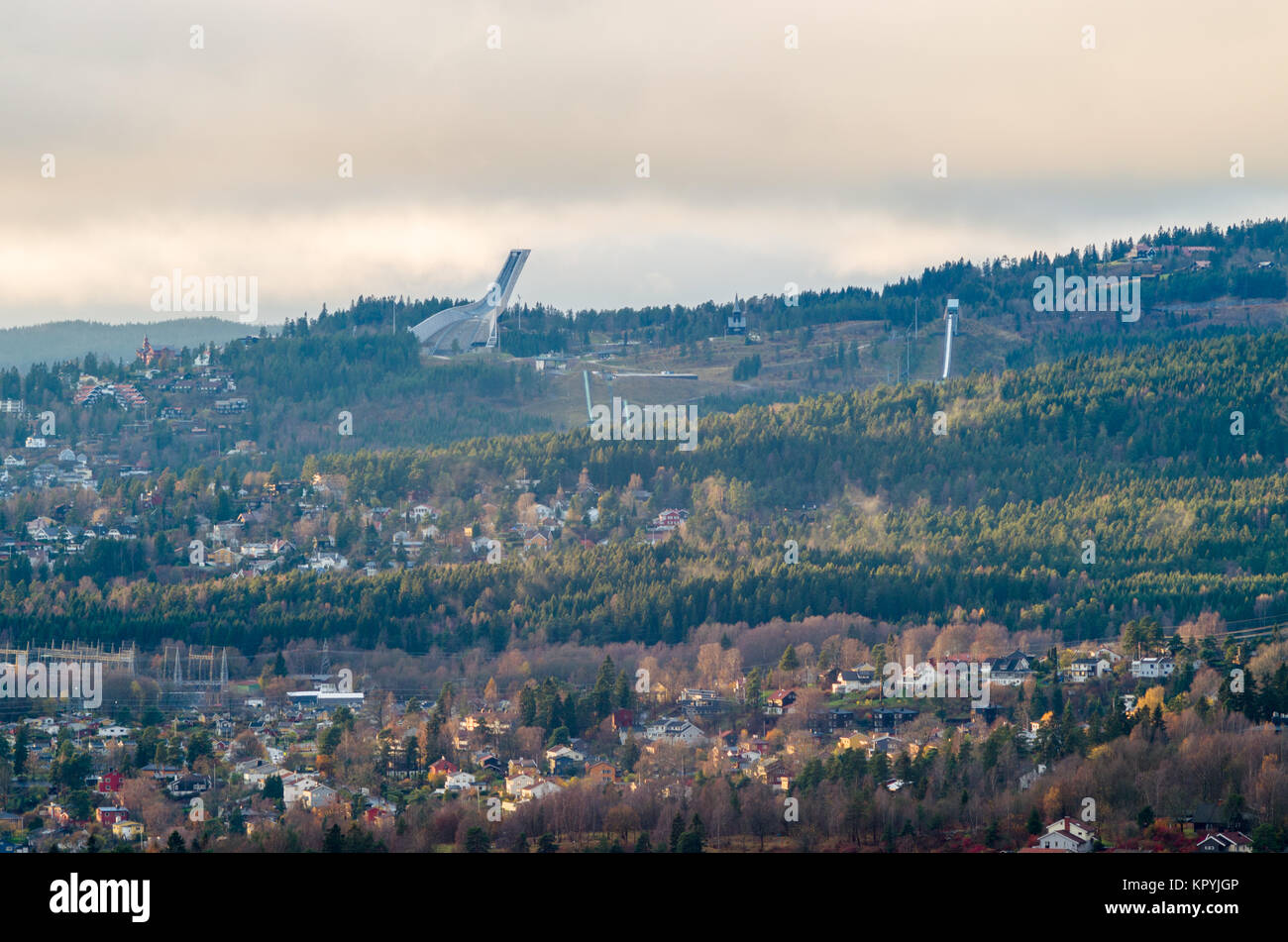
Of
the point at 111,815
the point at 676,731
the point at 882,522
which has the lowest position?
the point at 111,815

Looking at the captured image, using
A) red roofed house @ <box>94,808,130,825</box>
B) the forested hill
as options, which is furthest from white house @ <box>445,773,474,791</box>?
the forested hill

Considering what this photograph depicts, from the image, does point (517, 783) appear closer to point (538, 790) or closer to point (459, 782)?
point (538, 790)

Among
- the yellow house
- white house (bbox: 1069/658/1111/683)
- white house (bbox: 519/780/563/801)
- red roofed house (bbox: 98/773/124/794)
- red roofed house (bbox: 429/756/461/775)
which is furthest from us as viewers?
white house (bbox: 1069/658/1111/683)

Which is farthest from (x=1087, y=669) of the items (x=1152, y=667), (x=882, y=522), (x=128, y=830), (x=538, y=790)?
(x=128, y=830)

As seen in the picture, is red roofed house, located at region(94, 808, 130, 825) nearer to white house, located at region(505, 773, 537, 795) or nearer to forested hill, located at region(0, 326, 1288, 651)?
white house, located at region(505, 773, 537, 795)

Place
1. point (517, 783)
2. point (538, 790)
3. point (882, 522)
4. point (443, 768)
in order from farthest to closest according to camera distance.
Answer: point (882, 522) < point (443, 768) < point (517, 783) < point (538, 790)

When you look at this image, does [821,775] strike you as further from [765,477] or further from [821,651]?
[765,477]
